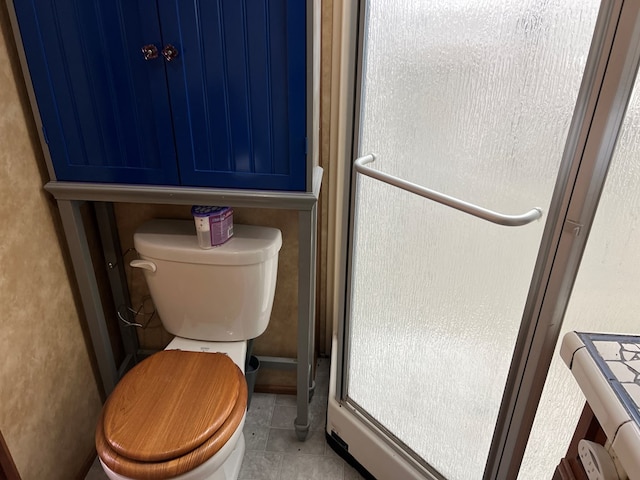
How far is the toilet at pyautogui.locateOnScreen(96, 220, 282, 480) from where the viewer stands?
1.18m

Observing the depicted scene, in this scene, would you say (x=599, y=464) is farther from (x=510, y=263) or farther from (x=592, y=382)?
(x=510, y=263)

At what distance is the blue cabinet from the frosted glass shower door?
214 millimetres

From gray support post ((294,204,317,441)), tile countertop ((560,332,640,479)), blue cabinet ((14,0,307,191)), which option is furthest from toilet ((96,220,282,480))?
tile countertop ((560,332,640,479))

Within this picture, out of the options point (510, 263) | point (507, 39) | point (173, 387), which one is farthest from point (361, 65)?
point (173, 387)

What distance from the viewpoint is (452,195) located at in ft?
3.66

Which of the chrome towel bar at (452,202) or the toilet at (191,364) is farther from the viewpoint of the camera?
the toilet at (191,364)

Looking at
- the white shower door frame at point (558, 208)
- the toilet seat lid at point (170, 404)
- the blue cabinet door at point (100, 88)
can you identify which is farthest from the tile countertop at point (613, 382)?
the blue cabinet door at point (100, 88)

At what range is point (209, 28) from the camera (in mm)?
1166

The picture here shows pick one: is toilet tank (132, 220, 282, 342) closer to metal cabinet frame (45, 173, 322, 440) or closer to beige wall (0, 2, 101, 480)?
metal cabinet frame (45, 173, 322, 440)

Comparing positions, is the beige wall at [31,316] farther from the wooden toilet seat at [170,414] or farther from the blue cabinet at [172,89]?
the wooden toilet seat at [170,414]

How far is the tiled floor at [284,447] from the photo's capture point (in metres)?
1.64

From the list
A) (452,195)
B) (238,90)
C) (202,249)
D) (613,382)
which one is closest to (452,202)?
(452,195)

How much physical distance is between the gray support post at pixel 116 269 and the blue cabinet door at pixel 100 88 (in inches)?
9.9

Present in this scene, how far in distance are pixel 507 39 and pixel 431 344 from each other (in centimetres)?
79
